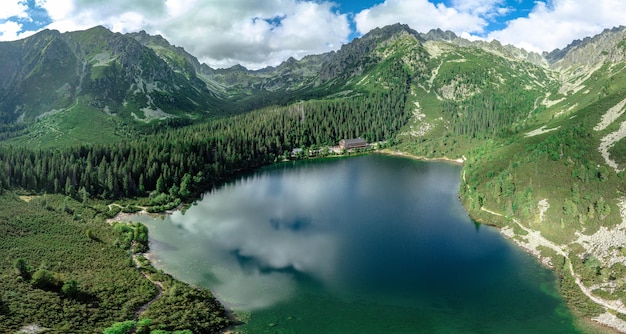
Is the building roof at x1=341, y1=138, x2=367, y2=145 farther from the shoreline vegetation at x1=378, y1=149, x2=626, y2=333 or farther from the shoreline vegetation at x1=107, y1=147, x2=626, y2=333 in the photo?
the shoreline vegetation at x1=107, y1=147, x2=626, y2=333

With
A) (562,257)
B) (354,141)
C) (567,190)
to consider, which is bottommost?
(562,257)

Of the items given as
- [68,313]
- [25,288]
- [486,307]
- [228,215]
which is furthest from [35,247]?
[486,307]

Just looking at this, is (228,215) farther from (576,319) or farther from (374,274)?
(576,319)

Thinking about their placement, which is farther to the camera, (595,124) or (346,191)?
(346,191)

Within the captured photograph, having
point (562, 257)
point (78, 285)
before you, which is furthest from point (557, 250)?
point (78, 285)

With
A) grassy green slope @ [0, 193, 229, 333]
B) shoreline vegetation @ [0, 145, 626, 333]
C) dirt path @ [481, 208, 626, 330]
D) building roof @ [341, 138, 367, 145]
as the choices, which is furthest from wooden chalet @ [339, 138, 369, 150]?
grassy green slope @ [0, 193, 229, 333]

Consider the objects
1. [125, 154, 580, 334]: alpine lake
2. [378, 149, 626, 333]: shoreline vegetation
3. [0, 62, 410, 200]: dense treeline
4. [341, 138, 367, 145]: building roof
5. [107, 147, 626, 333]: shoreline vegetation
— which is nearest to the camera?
[107, 147, 626, 333]: shoreline vegetation

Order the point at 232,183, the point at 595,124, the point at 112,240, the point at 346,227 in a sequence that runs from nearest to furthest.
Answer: the point at 112,240, the point at 346,227, the point at 595,124, the point at 232,183

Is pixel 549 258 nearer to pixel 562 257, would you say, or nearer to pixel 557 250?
pixel 562 257

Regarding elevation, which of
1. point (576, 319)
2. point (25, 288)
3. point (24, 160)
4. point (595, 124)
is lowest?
point (576, 319)
